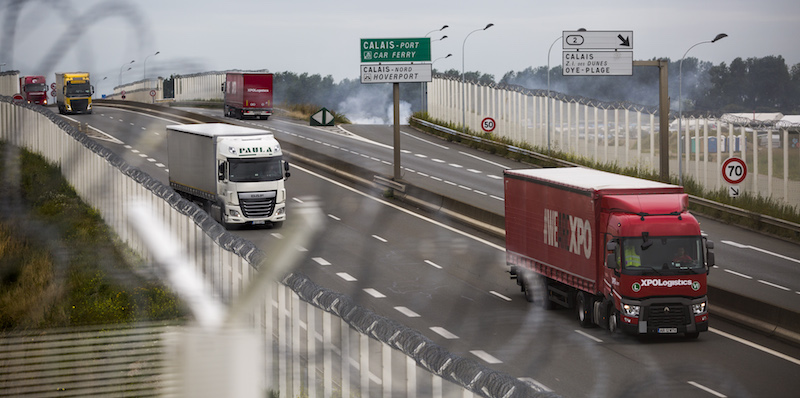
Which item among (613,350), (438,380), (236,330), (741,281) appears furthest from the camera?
(741,281)

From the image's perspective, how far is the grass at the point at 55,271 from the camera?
211 inches

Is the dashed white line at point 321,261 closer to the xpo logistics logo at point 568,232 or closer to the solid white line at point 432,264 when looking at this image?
the solid white line at point 432,264

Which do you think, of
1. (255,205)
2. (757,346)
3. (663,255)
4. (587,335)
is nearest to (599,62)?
(255,205)

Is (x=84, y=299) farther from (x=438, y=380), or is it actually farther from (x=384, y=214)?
(x=384, y=214)

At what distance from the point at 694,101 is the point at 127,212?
535 feet

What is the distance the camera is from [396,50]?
4828 centimetres

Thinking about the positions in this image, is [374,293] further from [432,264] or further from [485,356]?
[485,356]

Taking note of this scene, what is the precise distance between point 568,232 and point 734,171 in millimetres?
14313

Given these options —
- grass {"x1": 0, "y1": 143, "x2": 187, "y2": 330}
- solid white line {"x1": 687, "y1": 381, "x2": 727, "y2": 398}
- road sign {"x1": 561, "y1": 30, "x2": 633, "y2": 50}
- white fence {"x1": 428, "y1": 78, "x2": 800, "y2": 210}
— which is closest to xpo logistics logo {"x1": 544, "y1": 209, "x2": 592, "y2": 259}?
solid white line {"x1": 687, "y1": 381, "x2": 727, "y2": 398}

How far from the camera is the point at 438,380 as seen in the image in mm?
6262

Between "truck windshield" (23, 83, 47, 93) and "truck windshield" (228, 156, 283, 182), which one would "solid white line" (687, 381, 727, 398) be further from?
"truck windshield" (228, 156, 283, 182)

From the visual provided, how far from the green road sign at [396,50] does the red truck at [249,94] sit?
3346 centimetres

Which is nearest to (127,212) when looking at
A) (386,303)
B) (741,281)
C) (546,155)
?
(386,303)

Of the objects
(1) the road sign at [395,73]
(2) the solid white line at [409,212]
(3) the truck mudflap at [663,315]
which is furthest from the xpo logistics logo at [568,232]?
(1) the road sign at [395,73]
